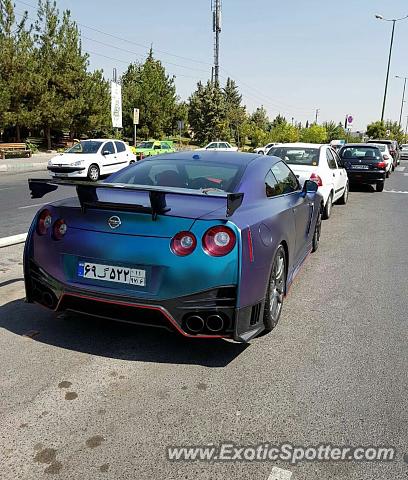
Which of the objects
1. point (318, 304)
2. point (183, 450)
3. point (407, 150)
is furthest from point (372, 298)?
point (407, 150)

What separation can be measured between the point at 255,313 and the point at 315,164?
6670 mm

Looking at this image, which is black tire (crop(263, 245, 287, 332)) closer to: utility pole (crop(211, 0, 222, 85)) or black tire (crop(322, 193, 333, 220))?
black tire (crop(322, 193, 333, 220))

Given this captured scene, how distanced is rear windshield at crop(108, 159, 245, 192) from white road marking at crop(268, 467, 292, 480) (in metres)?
2.19

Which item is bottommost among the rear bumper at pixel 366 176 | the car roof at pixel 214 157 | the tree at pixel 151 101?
the rear bumper at pixel 366 176

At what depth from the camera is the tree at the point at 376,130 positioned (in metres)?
56.7

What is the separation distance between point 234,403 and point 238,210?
4.26 ft

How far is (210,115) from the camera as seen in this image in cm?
5938

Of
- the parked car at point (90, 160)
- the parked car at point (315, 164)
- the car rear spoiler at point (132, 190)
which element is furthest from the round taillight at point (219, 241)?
the parked car at point (90, 160)

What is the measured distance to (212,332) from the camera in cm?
312

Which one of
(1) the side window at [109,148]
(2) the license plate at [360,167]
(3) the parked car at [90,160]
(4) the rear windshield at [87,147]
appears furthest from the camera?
(1) the side window at [109,148]

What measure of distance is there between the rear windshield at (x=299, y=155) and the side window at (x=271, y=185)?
5272 mm

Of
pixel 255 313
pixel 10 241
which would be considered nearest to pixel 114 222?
pixel 255 313

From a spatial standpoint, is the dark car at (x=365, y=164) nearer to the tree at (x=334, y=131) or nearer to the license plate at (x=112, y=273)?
the license plate at (x=112, y=273)

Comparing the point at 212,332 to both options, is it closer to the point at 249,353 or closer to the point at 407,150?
the point at 249,353
